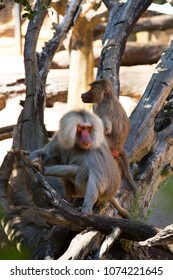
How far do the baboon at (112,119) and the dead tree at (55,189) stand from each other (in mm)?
210

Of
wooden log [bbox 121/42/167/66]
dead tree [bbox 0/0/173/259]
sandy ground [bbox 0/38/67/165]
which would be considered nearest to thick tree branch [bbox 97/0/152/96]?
dead tree [bbox 0/0/173/259]

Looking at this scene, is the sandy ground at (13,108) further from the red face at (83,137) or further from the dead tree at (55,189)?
the red face at (83,137)

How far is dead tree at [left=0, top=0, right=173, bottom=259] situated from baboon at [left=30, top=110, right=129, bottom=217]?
10.5 inches

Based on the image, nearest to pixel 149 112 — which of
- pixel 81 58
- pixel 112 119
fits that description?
pixel 112 119

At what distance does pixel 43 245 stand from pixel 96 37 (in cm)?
882

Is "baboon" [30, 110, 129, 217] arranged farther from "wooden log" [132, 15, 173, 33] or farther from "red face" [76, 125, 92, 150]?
"wooden log" [132, 15, 173, 33]

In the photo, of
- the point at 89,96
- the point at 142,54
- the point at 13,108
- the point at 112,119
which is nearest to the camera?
the point at 112,119

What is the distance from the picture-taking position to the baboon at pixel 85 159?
12.9 feet

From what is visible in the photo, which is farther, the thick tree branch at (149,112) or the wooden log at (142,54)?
the wooden log at (142,54)

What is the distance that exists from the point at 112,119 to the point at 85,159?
3.47 feet

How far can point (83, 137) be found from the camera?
12.9ft

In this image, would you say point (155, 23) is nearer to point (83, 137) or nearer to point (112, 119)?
point (112, 119)

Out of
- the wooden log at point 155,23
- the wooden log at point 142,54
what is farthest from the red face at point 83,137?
the wooden log at point 155,23

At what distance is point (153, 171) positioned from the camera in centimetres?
508
